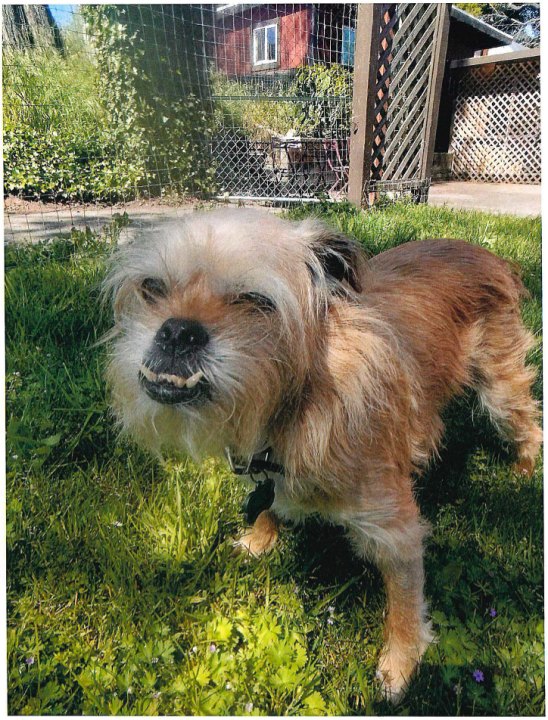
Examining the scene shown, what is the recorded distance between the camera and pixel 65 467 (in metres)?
2.72

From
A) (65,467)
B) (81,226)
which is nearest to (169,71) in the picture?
(81,226)

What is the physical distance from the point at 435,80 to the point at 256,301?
858 cm

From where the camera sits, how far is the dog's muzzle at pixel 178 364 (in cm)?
139

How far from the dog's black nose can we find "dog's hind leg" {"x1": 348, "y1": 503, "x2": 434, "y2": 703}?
97cm

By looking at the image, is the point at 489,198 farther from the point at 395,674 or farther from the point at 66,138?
the point at 395,674

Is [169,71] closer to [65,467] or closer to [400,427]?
[65,467]

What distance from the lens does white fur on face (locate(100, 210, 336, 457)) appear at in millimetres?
1456

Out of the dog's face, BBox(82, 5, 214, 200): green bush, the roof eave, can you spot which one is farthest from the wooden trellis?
the roof eave

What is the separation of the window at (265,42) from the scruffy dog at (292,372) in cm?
905

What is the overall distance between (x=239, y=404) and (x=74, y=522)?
4.49ft

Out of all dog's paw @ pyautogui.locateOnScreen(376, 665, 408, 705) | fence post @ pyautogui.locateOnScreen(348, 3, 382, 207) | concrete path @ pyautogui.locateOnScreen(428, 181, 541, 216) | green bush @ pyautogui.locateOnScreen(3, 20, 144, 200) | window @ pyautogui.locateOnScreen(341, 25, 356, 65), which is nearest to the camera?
dog's paw @ pyautogui.locateOnScreen(376, 665, 408, 705)

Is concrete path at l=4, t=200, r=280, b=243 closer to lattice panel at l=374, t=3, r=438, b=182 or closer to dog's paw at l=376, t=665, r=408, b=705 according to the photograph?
lattice panel at l=374, t=3, r=438, b=182

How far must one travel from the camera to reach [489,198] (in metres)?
11.3

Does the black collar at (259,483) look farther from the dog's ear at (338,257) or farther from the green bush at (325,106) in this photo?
the green bush at (325,106)
